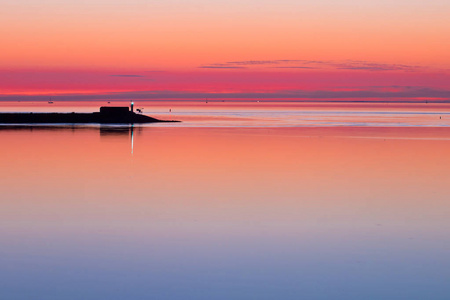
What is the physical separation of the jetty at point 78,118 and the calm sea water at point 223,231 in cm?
4542

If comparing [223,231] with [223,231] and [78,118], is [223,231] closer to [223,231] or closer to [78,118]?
[223,231]

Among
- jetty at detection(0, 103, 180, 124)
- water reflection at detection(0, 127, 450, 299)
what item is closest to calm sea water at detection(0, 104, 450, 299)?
water reflection at detection(0, 127, 450, 299)

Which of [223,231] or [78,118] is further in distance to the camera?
[78,118]

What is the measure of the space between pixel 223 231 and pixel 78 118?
6116 centimetres

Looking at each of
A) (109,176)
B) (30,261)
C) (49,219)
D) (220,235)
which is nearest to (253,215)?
(220,235)

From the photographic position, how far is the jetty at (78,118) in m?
67.1

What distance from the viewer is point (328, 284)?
8609 millimetres

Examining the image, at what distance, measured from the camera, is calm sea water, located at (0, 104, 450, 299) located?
8.54 metres

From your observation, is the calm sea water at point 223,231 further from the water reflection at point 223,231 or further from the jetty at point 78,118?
the jetty at point 78,118

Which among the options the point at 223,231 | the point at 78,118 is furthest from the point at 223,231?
the point at 78,118

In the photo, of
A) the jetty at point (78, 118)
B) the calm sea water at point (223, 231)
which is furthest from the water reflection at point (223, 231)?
the jetty at point (78, 118)

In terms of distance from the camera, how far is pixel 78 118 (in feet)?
231

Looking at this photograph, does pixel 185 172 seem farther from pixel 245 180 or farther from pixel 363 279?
pixel 363 279

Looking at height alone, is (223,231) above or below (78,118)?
below
